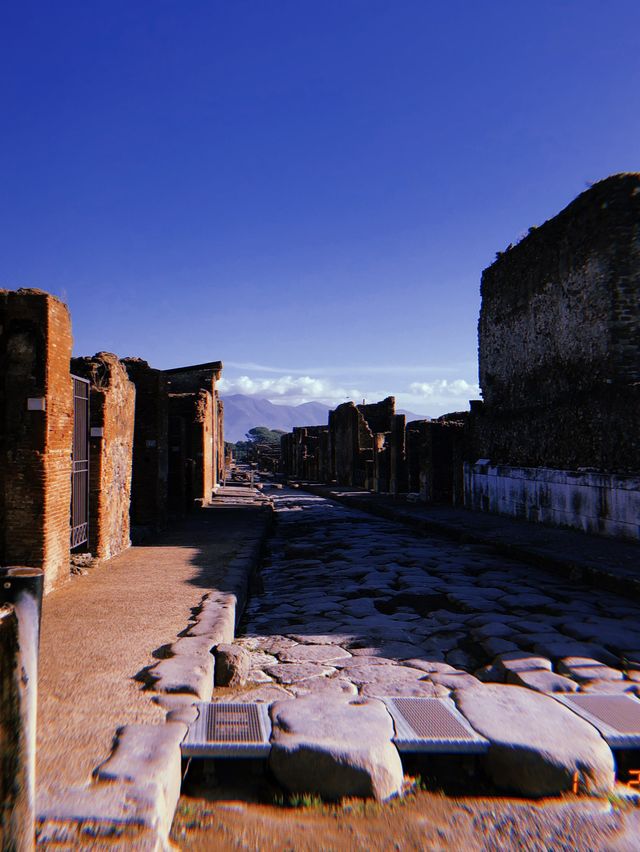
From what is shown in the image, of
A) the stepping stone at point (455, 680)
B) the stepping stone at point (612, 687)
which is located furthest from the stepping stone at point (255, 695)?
the stepping stone at point (612, 687)

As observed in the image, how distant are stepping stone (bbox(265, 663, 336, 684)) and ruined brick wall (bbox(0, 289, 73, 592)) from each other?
9.39 ft

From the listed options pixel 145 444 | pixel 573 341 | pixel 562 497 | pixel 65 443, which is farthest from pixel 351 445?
pixel 65 443

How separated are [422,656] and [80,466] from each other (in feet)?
16.1

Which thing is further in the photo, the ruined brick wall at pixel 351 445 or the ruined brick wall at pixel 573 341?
the ruined brick wall at pixel 351 445

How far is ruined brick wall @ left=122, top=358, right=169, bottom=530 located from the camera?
36.1 feet

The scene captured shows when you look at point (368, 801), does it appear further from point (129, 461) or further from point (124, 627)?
point (129, 461)

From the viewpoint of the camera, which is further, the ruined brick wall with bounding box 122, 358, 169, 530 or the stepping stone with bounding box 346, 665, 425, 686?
the ruined brick wall with bounding box 122, 358, 169, 530

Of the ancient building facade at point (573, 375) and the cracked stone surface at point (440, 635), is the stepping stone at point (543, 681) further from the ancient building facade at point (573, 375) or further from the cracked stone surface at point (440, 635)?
the ancient building facade at point (573, 375)

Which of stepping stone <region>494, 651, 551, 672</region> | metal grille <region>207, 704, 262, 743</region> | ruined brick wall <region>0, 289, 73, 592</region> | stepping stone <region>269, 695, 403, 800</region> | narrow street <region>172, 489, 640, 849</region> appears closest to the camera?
narrow street <region>172, 489, 640, 849</region>

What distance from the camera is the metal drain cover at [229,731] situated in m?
2.85

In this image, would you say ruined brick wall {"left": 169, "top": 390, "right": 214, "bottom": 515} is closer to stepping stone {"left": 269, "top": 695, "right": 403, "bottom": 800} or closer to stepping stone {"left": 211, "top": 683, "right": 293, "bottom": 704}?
stepping stone {"left": 211, "top": 683, "right": 293, "bottom": 704}

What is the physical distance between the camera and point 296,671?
4.22m

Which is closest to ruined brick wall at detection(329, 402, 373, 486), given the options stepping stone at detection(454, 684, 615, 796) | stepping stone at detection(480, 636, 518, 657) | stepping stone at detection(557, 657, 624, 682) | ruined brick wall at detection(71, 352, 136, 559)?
ruined brick wall at detection(71, 352, 136, 559)

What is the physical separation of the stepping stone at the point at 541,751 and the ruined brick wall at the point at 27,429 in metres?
4.39
